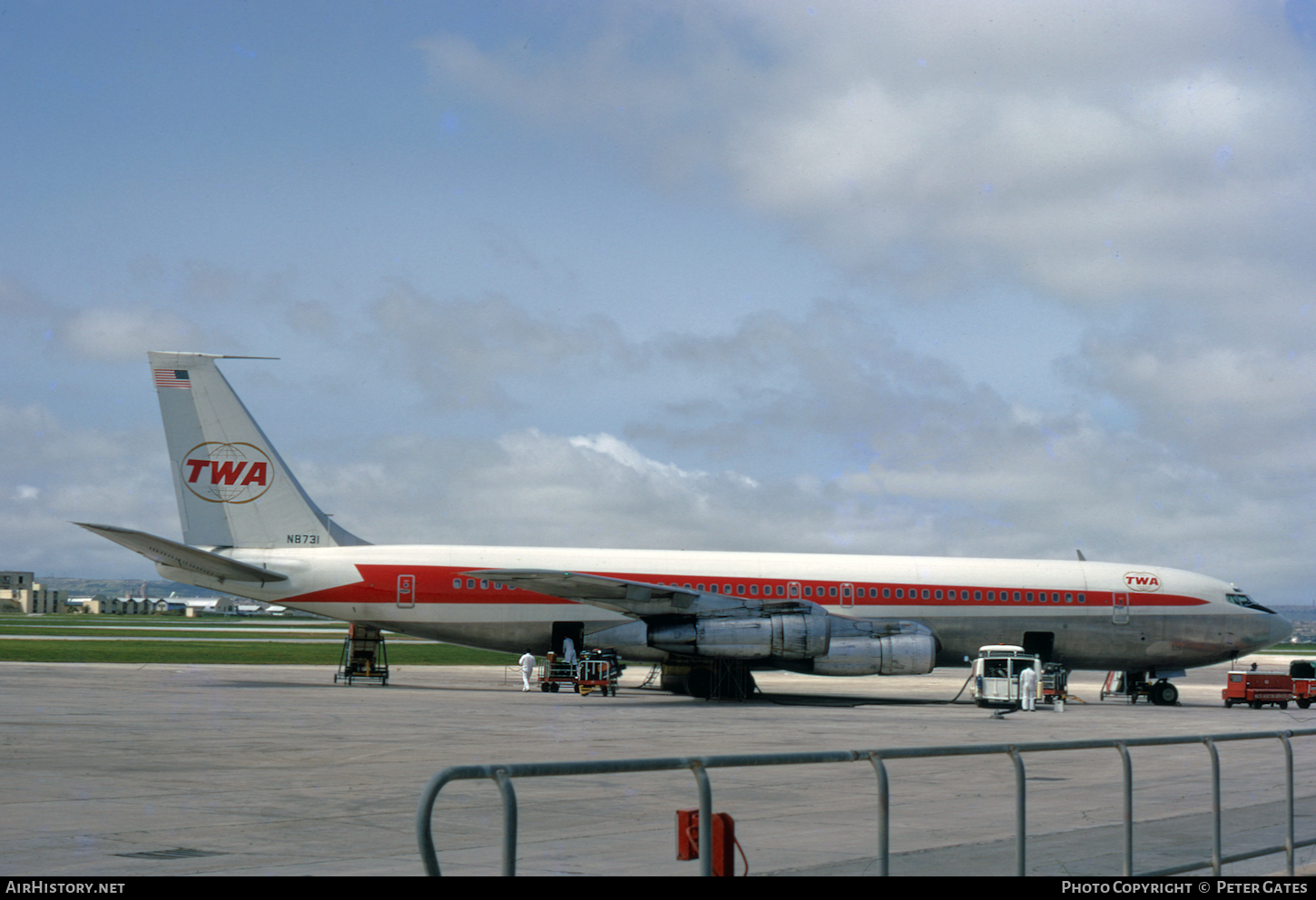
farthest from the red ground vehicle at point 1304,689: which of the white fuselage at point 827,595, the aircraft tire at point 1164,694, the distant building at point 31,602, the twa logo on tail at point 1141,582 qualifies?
the distant building at point 31,602

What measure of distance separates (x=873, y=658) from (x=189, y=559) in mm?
19118

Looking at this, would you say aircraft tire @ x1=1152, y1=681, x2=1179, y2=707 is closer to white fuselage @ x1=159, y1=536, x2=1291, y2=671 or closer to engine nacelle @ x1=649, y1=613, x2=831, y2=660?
white fuselage @ x1=159, y1=536, x2=1291, y2=671

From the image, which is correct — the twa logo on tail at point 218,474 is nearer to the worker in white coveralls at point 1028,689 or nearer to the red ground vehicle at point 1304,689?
the worker in white coveralls at point 1028,689

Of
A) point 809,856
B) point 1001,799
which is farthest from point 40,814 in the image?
point 1001,799

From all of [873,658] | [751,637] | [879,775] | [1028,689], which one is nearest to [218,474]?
[751,637]

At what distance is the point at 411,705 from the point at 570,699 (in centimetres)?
515

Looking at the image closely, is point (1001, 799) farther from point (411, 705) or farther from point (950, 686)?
point (950, 686)

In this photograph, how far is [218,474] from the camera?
37.1 metres

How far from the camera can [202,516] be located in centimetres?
3716

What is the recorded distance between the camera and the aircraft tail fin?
3694cm

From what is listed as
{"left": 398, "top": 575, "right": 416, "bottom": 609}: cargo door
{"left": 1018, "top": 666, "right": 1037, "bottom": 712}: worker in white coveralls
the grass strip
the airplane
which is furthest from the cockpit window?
the grass strip

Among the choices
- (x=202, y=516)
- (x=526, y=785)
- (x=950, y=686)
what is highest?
(x=202, y=516)

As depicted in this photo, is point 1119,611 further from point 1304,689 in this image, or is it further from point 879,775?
point 879,775

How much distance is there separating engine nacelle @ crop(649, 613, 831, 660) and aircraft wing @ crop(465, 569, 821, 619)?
1.47 feet
